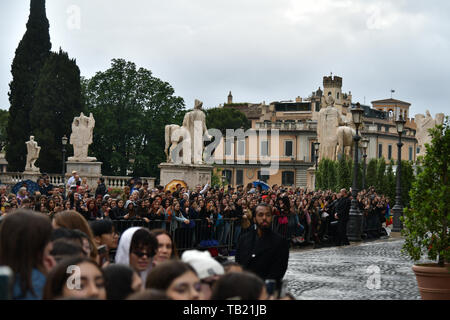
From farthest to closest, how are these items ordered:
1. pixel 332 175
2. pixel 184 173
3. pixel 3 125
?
pixel 3 125 < pixel 332 175 < pixel 184 173

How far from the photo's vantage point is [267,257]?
8.23 meters

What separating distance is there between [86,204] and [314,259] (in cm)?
588

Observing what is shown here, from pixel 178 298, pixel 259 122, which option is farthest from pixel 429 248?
pixel 259 122

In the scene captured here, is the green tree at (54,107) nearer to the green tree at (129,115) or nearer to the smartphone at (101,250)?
the green tree at (129,115)

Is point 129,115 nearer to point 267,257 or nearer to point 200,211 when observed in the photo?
point 200,211

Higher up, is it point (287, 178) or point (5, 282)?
point (287, 178)

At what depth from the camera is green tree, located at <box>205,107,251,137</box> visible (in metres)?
107

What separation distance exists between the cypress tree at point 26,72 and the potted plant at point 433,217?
5419 cm

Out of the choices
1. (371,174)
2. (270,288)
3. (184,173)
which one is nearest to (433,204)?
A: (270,288)

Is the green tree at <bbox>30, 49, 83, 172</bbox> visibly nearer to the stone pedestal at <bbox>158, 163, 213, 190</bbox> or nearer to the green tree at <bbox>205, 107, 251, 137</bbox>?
the stone pedestal at <bbox>158, 163, 213, 190</bbox>

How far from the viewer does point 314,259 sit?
19359 mm

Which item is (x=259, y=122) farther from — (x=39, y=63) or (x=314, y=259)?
(x=314, y=259)

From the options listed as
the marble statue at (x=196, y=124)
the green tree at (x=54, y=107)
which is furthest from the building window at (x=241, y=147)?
the marble statue at (x=196, y=124)

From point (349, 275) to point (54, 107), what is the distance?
164 feet
